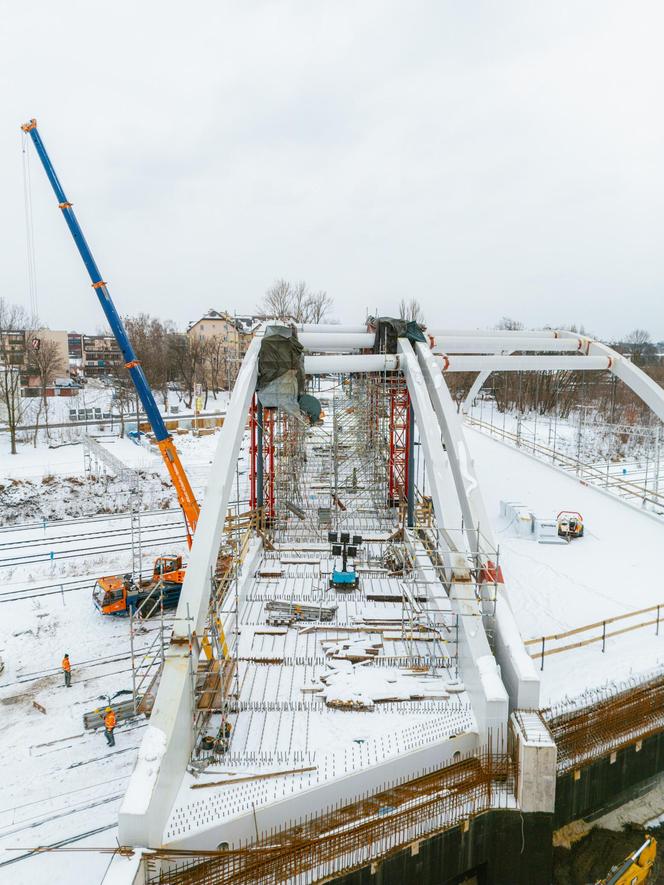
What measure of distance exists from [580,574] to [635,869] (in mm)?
7970

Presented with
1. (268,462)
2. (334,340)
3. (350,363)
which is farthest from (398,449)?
(350,363)

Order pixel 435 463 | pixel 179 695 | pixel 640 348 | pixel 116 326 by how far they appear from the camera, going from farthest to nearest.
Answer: pixel 640 348, pixel 116 326, pixel 435 463, pixel 179 695

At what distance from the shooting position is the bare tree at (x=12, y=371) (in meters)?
32.4

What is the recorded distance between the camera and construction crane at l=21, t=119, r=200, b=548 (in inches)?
671

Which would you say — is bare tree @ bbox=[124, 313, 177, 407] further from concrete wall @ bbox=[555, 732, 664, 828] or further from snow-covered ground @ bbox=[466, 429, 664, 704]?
concrete wall @ bbox=[555, 732, 664, 828]

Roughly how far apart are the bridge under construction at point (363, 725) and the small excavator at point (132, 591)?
4.59 metres

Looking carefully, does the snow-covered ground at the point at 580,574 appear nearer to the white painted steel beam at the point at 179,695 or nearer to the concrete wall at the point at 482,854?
the concrete wall at the point at 482,854

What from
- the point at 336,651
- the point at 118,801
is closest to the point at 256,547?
the point at 336,651

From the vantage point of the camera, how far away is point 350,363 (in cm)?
1374

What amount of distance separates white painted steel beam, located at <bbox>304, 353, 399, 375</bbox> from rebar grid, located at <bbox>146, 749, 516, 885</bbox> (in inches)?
345

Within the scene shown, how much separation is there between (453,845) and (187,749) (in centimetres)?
385

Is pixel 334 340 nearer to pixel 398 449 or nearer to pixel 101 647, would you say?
pixel 398 449

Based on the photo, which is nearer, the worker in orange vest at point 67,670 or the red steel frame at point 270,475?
the worker in orange vest at point 67,670

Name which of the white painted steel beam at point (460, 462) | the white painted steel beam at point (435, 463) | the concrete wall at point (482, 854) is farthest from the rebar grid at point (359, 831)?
the white painted steel beam at point (435, 463)
